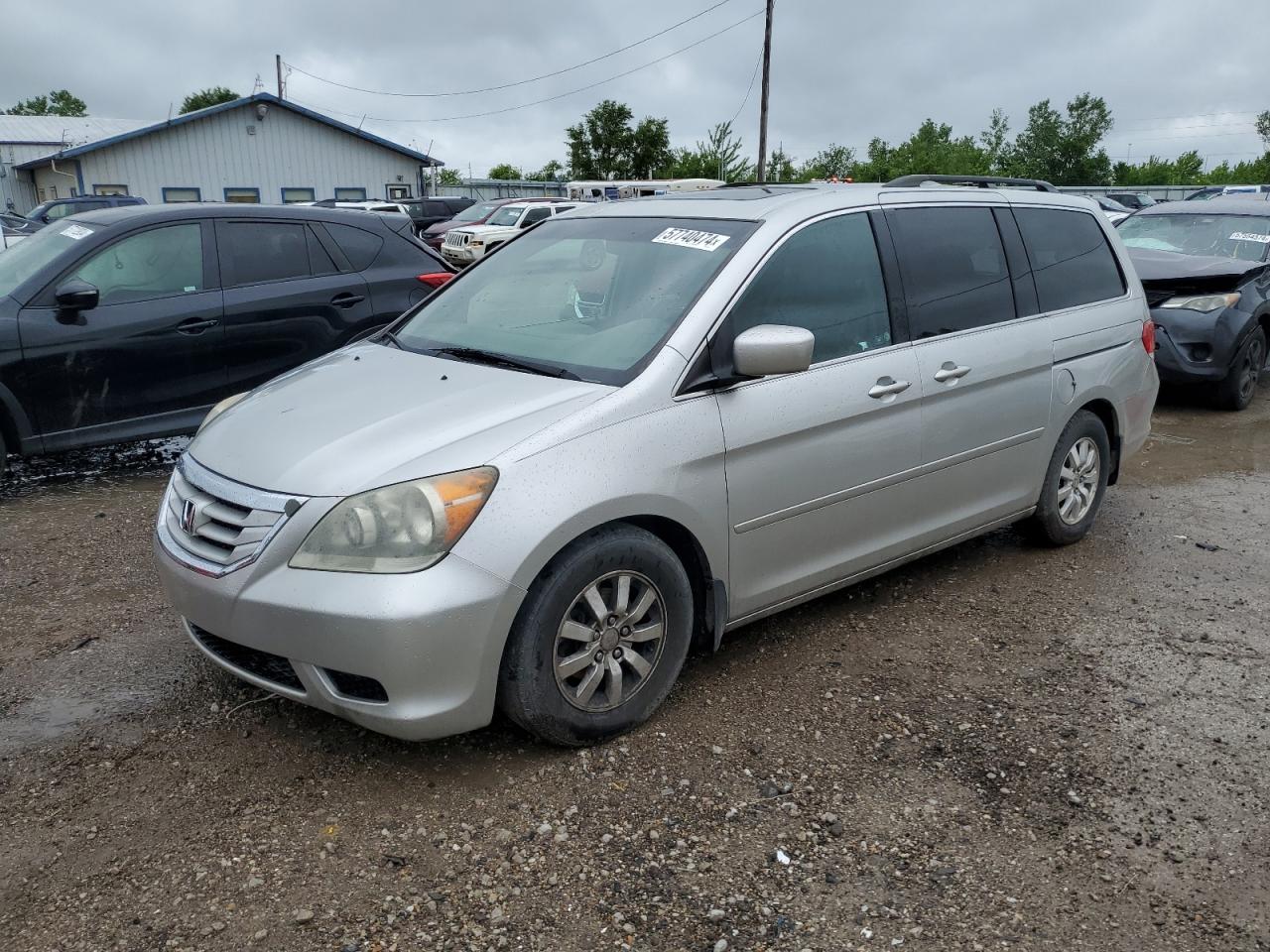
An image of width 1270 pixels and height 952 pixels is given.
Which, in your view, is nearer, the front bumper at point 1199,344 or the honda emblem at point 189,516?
the honda emblem at point 189,516

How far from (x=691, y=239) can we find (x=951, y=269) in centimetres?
123

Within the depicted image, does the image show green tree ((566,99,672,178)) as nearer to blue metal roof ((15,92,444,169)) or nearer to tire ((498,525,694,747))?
blue metal roof ((15,92,444,169))

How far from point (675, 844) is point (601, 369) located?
1.50 meters

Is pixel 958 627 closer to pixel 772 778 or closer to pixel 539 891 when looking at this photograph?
pixel 772 778

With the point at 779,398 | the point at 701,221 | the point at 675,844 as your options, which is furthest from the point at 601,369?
the point at 675,844

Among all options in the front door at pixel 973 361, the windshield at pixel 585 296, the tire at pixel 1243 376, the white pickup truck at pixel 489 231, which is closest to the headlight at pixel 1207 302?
the tire at pixel 1243 376

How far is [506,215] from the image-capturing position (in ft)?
83.8

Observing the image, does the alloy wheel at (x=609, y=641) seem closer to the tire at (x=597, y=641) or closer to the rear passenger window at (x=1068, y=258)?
the tire at (x=597, y=641)

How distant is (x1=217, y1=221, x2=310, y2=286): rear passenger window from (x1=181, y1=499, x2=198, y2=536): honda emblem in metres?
3.77

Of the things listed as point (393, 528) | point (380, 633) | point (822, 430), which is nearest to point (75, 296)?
point (393, 528)

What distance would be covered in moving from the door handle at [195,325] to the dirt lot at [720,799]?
7.19 ft

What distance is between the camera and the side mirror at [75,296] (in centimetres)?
600

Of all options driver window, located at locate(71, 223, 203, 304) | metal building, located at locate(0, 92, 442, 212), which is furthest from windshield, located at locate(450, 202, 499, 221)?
driver window, located at locate(71, 223, 203, 304)

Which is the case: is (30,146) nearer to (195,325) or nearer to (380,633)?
(195,325)
